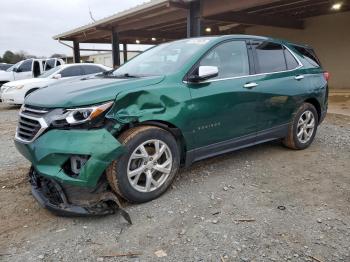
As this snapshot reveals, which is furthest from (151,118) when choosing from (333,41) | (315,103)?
(333,41)

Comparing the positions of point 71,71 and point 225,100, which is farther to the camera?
point 71,71

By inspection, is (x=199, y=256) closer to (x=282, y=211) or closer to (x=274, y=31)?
(x=282, y=211)

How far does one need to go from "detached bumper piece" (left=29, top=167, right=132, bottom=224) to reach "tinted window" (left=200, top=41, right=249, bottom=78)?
1830 millimetres

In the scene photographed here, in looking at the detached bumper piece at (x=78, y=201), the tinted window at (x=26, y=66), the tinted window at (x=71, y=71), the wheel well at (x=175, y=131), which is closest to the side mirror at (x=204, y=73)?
the wheel well at (x=175, y=131)

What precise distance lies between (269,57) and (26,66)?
12.6 m

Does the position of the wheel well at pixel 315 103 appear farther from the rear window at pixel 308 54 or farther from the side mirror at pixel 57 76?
the side mirror at pixel 57 76

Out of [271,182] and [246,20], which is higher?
[246,20]

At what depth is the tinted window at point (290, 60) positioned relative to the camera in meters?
4.90

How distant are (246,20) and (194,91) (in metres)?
10.1

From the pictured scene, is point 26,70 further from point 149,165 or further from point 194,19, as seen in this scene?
point 149,165

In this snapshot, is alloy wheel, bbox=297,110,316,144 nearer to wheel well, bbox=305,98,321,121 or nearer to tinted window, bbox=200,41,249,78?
wheel well, bbox=305,98,321,121

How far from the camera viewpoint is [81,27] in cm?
1828

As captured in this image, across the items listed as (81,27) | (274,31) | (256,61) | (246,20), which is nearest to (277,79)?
(256,61)

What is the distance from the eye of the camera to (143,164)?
10.9 ft
